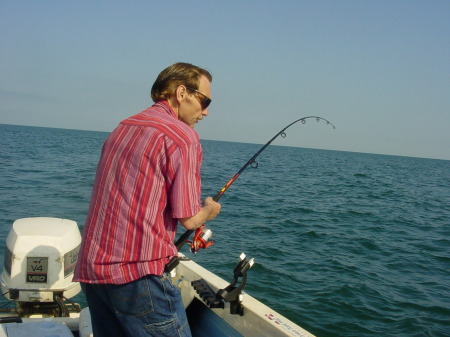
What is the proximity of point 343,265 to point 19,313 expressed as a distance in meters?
5.72

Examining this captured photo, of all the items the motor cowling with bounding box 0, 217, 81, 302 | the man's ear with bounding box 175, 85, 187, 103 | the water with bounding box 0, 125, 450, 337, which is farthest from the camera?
the water with bounding box 0, 125, 450, 337

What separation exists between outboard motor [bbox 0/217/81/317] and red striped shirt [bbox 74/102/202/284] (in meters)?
1.93

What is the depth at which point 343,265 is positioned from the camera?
26.0 ft

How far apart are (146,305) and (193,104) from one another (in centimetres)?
80

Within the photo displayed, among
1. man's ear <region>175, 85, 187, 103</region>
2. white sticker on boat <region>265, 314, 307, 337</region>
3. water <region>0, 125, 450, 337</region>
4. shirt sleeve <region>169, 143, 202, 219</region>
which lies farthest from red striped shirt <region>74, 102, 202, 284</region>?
water <region>0, 125, 450, 337</region>

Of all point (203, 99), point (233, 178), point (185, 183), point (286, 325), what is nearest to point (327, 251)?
point (233, 178)

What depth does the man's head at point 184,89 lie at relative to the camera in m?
1.89

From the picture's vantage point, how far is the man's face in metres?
1.90

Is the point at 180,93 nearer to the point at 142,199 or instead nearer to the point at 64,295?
the point at 142,199

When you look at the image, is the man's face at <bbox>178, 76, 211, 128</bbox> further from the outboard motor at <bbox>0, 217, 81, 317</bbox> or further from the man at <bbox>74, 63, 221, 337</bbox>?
Answer: the outboard motor at <bbox>0, 217, 81, 317</bbox>

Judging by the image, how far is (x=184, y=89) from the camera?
188cm

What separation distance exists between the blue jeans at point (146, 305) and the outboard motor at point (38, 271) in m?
1.83

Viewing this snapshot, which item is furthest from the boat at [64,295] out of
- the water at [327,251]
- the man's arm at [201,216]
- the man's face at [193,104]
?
the water at [327,251]

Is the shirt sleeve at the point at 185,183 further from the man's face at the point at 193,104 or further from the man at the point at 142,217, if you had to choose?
the man's face at the point at 193,104
